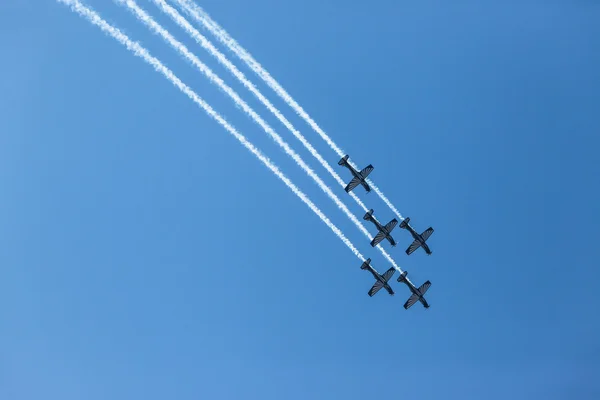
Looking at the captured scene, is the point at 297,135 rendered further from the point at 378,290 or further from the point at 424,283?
the point at 424,283

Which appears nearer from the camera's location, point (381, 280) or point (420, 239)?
point (381, 280)

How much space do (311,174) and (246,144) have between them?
3.90 m

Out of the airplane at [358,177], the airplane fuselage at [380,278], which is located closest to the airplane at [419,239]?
the airplane fuselage at [380,278]

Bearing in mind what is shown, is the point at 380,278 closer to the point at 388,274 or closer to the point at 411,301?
the point at 388,274

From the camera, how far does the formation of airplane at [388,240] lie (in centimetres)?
3234

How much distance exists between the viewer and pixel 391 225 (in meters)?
34.4

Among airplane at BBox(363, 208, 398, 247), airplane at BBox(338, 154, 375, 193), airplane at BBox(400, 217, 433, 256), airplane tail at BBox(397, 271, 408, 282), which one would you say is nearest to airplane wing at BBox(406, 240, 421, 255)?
airplane at BBox(400, 217, 433, 256)

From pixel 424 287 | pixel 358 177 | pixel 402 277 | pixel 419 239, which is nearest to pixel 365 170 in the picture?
pixel 358 177

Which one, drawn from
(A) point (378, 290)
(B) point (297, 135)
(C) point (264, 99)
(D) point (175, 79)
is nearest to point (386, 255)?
(A) point (378, 290)

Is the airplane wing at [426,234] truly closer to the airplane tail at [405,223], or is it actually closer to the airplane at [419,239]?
the airplane at [419,239]

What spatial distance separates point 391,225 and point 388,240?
964mm

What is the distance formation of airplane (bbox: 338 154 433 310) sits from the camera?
1273 inches

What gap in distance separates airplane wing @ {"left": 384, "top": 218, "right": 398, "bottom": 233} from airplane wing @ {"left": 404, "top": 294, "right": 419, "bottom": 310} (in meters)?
5.62

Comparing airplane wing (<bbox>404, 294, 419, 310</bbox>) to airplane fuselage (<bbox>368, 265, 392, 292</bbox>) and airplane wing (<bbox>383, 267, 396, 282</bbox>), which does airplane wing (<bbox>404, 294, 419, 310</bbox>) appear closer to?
airplane fuselage (<bbox>368, 265, 392, 292</bbox>)
